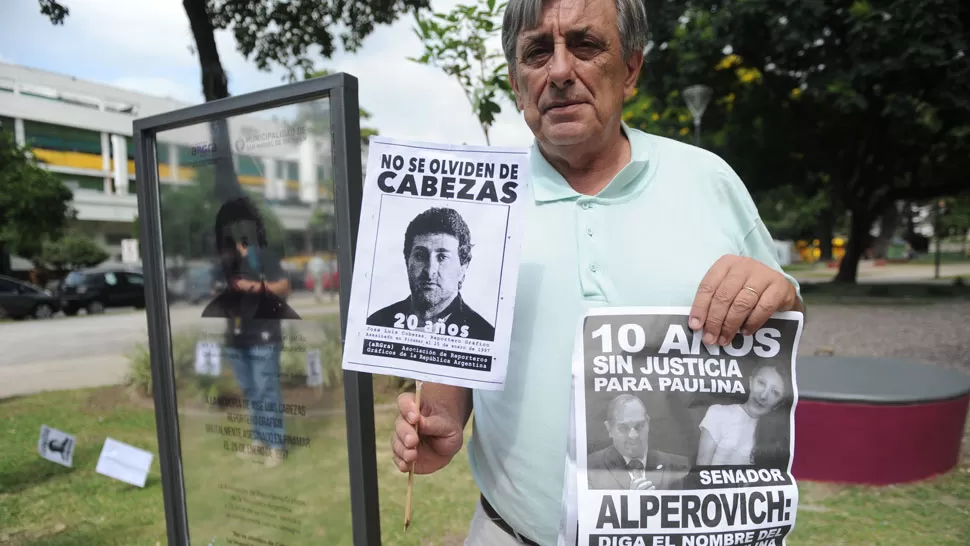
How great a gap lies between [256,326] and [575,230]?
4.61ft

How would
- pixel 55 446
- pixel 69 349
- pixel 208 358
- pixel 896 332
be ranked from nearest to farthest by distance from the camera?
pixel 208 358, pixel 55 446, pixel 896 332, pixel 69 349

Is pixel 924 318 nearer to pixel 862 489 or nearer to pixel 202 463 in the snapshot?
pixel 862 489

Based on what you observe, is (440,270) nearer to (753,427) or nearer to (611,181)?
(611,181)

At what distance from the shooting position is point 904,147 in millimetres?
18719

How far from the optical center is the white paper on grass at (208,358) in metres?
2.44

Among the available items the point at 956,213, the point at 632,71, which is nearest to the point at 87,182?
the point at 632,71

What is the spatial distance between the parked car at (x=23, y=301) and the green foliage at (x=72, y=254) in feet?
45.8

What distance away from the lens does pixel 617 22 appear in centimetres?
137

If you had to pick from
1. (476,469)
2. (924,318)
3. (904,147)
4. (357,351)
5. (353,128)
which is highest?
(904,147)

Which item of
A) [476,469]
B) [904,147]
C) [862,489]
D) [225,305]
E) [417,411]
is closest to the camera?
[417,411]

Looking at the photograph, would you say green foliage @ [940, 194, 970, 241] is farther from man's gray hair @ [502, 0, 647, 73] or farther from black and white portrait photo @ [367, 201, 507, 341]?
black and white portrait photo @ [367, 201, 507, 341]

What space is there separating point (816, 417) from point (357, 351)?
3.81m

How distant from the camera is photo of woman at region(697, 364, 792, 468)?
1225mm

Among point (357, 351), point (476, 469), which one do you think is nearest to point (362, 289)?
point (357, 351)
